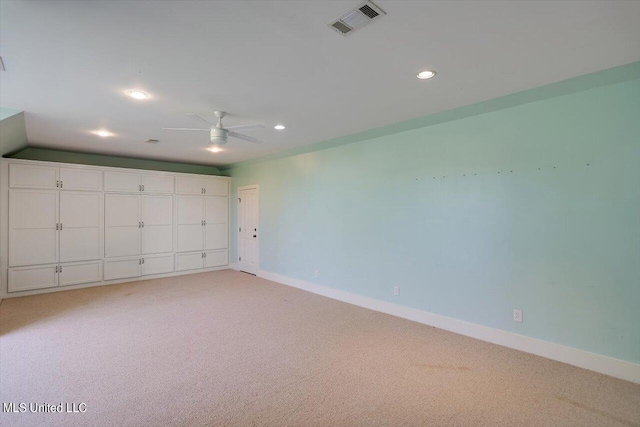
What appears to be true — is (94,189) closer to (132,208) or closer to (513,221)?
(132,208)

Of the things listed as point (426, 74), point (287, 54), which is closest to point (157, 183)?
point (287, 54)

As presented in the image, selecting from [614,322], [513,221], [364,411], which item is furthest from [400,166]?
[364,411]

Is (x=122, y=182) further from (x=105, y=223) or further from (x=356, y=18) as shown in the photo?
(x=356, y=18)

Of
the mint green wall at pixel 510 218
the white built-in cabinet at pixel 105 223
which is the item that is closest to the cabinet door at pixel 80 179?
the white built-in cabinet at pixel 105 223

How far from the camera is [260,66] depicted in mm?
2469

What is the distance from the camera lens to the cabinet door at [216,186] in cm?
718

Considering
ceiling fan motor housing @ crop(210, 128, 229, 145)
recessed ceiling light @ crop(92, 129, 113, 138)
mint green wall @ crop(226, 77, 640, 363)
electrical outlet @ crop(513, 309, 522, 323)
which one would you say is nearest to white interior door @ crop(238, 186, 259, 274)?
mint green wall @ crop(226, 77, 640, 363)

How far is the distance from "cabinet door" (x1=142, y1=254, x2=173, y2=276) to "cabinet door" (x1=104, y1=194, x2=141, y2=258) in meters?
0.27

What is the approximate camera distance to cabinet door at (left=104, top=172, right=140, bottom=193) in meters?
5.82

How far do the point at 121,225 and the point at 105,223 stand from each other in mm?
263

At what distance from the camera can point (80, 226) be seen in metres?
5.52

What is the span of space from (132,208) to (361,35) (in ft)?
19.1

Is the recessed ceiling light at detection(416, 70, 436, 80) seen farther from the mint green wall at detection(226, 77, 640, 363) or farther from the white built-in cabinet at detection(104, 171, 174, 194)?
the white built-in cabinet at detection(104, 171, 174, 194)

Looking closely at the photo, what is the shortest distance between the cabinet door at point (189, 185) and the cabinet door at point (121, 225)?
2.80 feet
